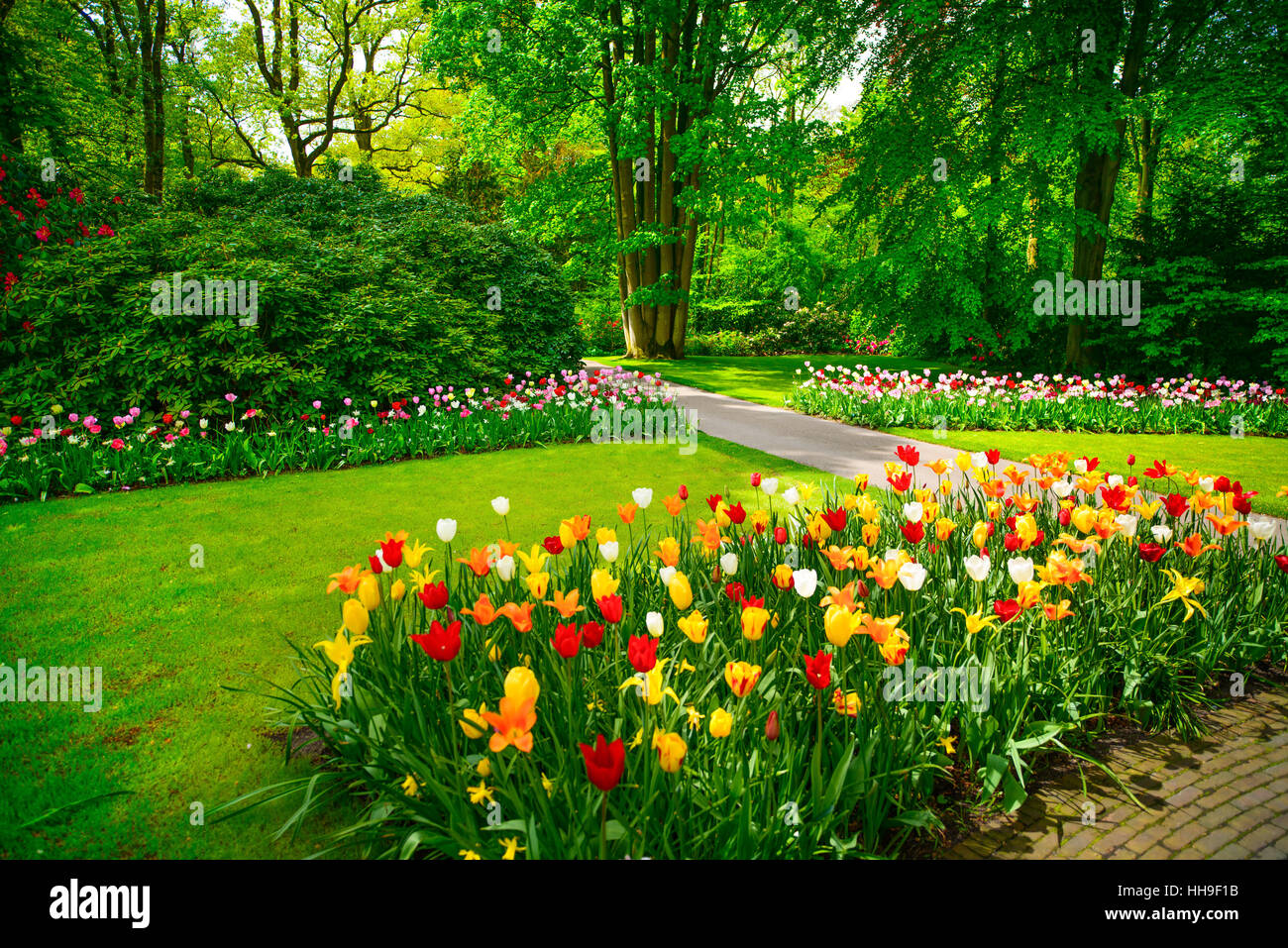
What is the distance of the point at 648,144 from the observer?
1805 cm

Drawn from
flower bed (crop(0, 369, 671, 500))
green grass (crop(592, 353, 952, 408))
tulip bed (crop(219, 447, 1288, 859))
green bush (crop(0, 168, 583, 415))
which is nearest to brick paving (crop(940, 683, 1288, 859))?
tulip bed (crop(219, 447, 1288, 859))

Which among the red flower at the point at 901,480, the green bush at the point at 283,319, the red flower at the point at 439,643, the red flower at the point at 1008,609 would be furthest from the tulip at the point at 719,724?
→ the green bush at the point at 283,319

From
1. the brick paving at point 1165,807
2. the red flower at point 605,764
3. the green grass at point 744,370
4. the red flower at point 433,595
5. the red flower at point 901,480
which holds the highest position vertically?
the green grass at point 744,370

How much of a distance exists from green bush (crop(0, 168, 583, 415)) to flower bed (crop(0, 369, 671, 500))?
0.26 metres

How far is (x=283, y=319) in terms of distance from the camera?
26.7ft

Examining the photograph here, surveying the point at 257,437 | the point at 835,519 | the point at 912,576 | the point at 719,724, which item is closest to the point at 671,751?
the point at 719,724

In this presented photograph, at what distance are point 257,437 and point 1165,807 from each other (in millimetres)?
7811

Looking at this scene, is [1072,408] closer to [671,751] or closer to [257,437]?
[671,751]

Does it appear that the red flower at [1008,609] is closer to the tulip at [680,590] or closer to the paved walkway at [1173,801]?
the paved walkway at [1173,801]

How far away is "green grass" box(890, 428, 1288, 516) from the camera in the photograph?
6.84 metres

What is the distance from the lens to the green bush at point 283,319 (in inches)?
284

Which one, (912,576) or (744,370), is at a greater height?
(744,370)

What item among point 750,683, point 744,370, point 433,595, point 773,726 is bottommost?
point 773,726

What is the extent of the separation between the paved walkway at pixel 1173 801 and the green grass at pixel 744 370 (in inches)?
376
